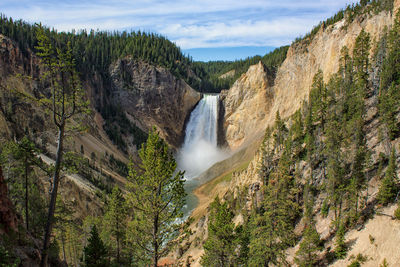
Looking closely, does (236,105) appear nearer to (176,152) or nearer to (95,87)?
(176,152)

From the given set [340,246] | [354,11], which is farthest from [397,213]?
[354,11]

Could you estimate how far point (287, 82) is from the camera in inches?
3027

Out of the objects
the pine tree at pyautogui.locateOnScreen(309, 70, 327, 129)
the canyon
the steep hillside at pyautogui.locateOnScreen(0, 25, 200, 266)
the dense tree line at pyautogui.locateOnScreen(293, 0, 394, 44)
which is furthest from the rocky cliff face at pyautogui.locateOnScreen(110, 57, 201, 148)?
the pine tree at pyautogui.locateOnScreen(309, 70, 327, 129)

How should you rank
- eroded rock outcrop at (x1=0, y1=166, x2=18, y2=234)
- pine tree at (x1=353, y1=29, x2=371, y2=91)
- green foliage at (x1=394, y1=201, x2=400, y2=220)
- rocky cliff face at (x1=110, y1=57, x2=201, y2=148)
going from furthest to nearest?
rocky cliff face at (x1=110, y1=57, x2=201, y2=148) < pine tree at (x1=353, y1=29, x2=371, y2=91) < green foliage at (x1=394, y1=201, x2=400, y2=220) < eroded rock outcrop at (x1=0, y1=166, x2=18, y2=234)

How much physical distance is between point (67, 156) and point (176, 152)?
84.1 m

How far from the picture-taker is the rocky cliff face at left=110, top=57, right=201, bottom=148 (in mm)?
97500

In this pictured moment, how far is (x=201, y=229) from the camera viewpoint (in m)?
47.4

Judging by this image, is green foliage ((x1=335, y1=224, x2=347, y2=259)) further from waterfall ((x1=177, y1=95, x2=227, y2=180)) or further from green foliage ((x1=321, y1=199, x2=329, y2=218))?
waterfall ((x1=177, y1=95, x2=227, y2=180))

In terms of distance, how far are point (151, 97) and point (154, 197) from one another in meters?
88.9

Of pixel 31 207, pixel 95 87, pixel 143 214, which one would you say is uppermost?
pixel 95 87

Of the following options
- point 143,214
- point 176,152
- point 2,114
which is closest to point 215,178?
point 176,152

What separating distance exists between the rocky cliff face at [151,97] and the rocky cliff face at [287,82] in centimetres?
1875

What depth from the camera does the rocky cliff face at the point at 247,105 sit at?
83750 millimetres

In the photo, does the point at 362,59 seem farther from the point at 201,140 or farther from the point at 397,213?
the point at 201,140
